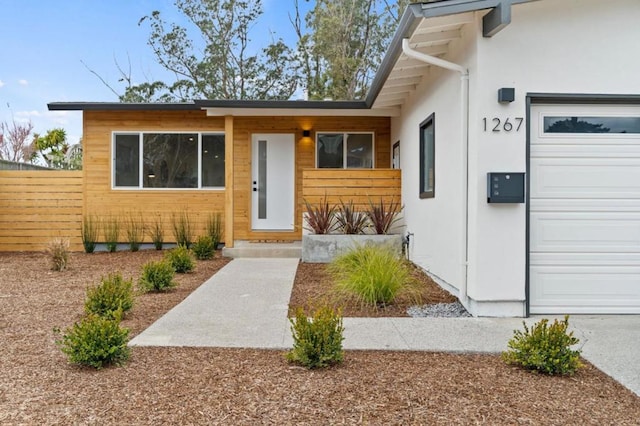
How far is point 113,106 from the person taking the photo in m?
9.26

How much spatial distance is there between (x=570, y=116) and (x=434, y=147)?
179cm

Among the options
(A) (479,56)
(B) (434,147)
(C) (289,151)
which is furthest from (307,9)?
(A) (479,56)

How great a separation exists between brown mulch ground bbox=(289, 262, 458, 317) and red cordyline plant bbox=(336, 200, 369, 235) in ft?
4.91

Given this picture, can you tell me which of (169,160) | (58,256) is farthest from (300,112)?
(58,256)

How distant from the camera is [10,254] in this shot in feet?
30.8

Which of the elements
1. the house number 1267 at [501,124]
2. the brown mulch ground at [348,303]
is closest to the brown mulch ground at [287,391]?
the brown mulch ground at [348,303]

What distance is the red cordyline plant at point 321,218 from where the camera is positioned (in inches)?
309

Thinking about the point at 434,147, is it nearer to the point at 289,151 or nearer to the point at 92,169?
the point at 289,151

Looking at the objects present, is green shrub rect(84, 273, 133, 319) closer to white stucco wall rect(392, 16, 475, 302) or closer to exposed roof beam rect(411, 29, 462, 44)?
white stucco wall rect(392, 16, 475, 302)

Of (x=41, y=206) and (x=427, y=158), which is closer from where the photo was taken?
(x=427, y=158)

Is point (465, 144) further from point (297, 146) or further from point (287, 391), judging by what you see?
point (297, 146)

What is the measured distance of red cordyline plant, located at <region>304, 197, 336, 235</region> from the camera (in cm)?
784

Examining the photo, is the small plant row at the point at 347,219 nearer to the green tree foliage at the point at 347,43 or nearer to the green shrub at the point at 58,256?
the green shrub at the point at 58,256

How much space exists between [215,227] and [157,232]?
115cm
